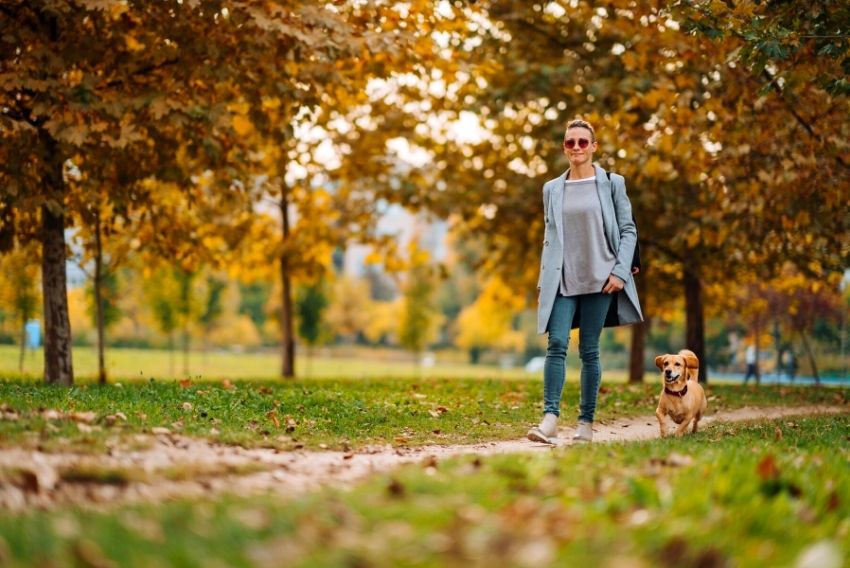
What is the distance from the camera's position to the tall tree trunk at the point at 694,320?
64.7 ft

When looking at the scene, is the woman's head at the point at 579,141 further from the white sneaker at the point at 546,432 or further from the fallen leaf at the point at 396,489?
the fallen leaf at the point at 396,489

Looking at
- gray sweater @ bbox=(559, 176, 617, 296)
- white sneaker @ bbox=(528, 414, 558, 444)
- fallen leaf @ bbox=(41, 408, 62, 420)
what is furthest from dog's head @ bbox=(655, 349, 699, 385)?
Result: fallen leaf @ bbox=(41, 408, 62, 420)

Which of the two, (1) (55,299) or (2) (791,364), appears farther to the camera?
(2) (791,364)

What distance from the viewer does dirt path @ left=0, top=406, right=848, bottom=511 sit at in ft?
14.6

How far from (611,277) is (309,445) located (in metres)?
2.73

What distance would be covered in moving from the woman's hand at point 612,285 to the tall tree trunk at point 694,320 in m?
12.6

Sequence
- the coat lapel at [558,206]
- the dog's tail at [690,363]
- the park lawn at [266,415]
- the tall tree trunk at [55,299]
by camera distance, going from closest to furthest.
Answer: the park lawn at [266,415]
the coat lapel at [558,206]
the dog's tail at [690,363]
the tall tree trunk at [55,299]

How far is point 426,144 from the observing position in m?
19.6

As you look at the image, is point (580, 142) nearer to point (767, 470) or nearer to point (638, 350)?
point (767, 470)

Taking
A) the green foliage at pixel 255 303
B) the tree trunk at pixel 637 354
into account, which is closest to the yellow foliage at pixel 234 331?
the green foliage at pixel 255 303

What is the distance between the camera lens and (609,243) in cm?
754

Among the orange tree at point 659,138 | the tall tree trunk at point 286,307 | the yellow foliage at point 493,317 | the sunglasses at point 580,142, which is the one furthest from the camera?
the yellow foliage at point 493,317

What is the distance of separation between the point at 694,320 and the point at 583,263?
43.6 feet

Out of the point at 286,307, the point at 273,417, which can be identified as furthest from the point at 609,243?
the point at 286,307
